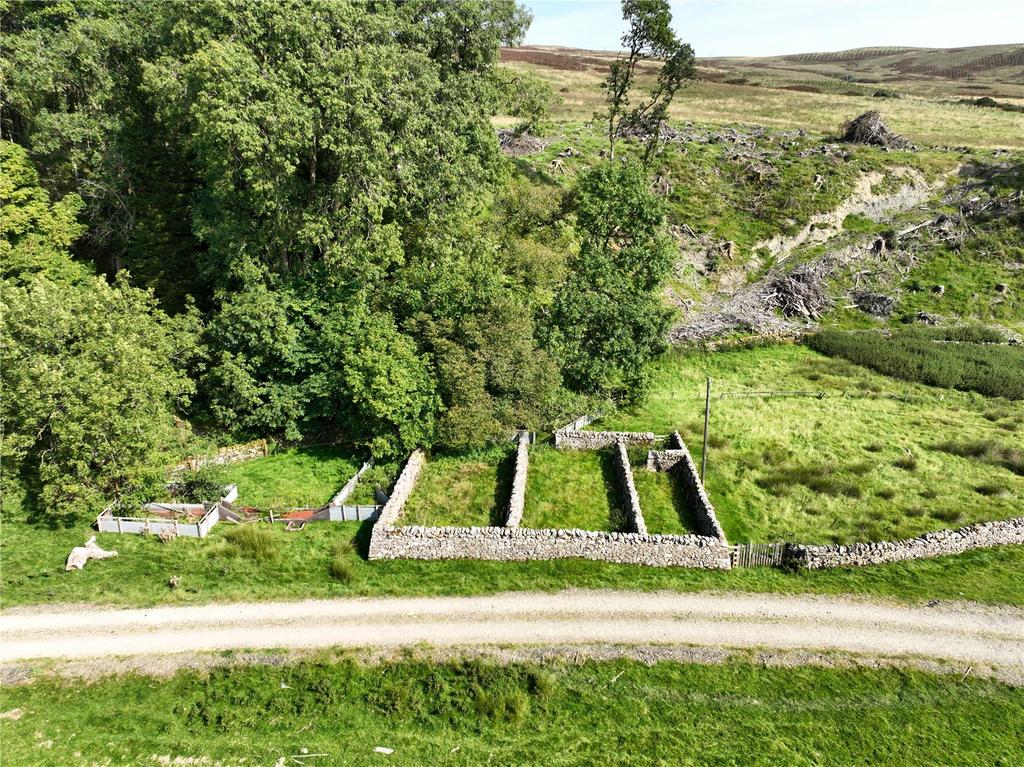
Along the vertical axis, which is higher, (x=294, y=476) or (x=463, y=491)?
(x=294, y=476)

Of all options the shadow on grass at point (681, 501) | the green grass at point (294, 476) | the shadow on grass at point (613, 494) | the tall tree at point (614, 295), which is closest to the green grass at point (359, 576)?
the shadow on grass at point (613, 494)

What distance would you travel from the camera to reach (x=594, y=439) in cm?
3206

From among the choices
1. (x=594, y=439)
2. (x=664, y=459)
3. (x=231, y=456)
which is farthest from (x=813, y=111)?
(x=231, y=456)

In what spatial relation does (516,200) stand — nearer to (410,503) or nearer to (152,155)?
(152,155)

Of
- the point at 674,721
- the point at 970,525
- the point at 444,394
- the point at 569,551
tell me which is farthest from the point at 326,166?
the point at 970,525

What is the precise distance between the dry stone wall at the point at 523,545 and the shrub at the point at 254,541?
4.24 m

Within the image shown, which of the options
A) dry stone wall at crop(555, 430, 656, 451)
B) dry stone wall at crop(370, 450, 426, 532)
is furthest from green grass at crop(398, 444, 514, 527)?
dry stone wall at crop(555, 430, 656, 451)

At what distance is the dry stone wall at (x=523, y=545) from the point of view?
23297 millimetres

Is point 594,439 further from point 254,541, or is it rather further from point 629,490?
point 254,541

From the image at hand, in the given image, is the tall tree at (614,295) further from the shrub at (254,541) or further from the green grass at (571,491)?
the shrub at (254,541)

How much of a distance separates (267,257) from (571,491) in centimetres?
2090

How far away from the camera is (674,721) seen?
17.2 metres

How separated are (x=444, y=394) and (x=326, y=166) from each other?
14.2m

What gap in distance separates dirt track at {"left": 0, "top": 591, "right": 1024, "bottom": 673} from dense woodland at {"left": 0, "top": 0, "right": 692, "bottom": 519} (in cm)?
689
